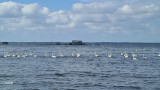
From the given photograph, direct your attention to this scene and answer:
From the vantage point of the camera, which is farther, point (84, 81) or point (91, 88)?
point (84, 81)

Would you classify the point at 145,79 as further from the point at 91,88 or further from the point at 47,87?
the point at 47,87

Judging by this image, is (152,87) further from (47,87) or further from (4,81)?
(4,81)

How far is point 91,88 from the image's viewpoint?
31.3 m

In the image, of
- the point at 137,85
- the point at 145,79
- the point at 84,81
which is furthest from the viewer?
the point at 145,79

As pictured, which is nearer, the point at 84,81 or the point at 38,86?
the point at 38,86

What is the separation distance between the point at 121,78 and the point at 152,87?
22.7 feet

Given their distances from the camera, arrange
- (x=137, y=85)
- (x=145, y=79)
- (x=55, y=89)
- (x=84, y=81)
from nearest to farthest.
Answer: (x=55, y=89)
(x=137, y=85)
(x=84, y=81)
(x=145, y=79)

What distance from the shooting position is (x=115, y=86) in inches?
1282

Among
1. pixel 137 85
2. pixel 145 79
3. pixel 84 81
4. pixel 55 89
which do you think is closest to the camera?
pixel 55 89

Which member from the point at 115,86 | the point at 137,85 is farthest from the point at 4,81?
the point at 137,85

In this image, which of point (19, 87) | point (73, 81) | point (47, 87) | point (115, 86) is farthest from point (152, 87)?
point (19, 87)

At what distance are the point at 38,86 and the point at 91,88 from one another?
6845mm

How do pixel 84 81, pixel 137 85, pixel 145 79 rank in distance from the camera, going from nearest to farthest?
pixel 137 85, pixel 84 81, pixel 145 79

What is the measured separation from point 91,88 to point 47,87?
5.56 m
